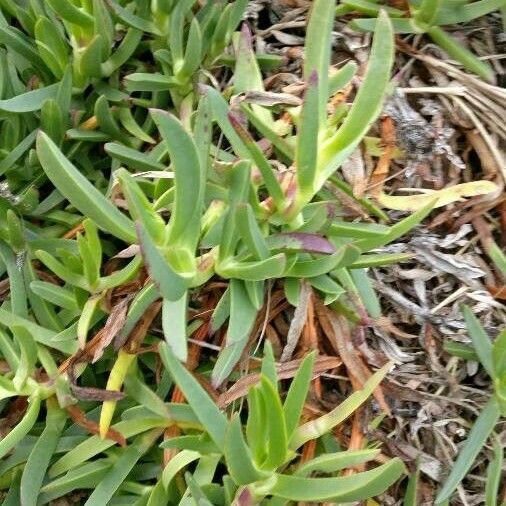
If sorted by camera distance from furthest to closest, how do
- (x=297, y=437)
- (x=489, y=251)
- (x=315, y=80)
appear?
(x=489, y=251)
(x=297, y=437)
(x=315, y=80)

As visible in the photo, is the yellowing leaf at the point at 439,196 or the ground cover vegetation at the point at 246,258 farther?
the yellowing leaf at the point at 439,196

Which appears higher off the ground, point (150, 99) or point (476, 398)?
point (150, 99)

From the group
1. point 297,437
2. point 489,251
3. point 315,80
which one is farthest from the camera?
point 489,251

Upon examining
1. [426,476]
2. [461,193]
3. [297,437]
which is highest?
[461,193]

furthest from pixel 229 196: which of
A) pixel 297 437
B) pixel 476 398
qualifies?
pixel 476 398

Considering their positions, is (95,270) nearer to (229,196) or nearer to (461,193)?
(229,196)

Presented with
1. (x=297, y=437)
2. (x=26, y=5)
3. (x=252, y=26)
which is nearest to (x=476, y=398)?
(x=297, y=437)

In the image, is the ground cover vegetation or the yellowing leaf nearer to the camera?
the ground cover vegetation

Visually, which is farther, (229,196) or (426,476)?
(426,476)
